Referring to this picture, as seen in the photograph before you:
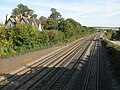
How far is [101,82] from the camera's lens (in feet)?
86.6

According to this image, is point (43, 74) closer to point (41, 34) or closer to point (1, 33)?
point (1, 33)

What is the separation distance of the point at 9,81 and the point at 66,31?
80.0m

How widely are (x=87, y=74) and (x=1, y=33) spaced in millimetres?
26790

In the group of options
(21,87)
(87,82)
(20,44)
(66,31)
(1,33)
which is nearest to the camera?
(21,87)

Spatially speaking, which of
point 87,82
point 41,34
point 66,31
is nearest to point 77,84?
point 87,82

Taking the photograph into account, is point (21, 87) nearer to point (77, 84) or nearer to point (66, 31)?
point (77, 84)

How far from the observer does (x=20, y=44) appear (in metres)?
56.1

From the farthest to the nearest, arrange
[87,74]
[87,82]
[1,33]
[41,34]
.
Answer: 1. [41,34]
2. [1,33]
3. [87,74]
4. [87,82]

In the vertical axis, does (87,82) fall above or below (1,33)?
below

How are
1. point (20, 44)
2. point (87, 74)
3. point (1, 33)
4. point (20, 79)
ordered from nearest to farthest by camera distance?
1. point (20, 79)
2. point (87, 74)
3. point (1, 33)
4. point (20, 44)

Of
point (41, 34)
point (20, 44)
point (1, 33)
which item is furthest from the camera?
point (41, 34)

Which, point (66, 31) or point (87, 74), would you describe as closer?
point (87, 74)

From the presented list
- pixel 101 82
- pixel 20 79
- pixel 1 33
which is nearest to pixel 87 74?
pixel 101 82

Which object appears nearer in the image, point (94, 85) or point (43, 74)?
point (94, 85)
